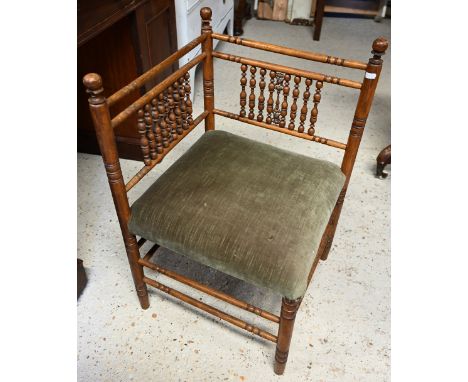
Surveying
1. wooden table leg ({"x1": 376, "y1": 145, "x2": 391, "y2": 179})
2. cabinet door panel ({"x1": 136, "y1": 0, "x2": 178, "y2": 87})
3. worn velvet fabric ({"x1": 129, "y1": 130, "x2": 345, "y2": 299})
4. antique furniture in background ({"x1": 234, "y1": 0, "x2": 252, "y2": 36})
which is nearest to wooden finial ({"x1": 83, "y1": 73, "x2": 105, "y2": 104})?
worn velvet fabric ({"x1": 129, "y1": 130, "x2": 345, "y2": 299})

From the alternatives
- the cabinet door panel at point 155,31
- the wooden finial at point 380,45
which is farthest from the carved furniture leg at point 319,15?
the wooden finial at point 380,45

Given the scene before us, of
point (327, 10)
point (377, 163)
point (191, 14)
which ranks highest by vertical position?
point (191, 14)

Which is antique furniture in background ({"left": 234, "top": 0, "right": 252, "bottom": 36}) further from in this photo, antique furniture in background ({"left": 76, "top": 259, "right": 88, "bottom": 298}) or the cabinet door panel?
antique furniture in background ({"left": 76, "top": 259, "right": 88, "bottom": 298})

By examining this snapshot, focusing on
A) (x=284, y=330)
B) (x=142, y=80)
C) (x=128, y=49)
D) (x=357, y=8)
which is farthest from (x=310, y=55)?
(x=357, y=8)

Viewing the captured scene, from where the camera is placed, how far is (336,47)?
3246mm

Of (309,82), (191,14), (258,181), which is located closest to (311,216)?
(258,181)

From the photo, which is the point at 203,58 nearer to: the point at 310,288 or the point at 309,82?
the point at 309,82

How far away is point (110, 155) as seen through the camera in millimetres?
997

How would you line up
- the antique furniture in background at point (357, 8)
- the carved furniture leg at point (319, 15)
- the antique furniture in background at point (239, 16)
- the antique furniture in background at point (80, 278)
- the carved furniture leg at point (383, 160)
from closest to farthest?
the antique furniture in background at point (80, 278) → the carved furniture leg at point (383, 160) → the carved furniture leg at point (319, 15) → the antique furniture in background at point (239, 16) → the antique furniture in background at point (357, 8)

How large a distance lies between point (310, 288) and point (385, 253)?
376mm

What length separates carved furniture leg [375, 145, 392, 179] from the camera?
1.92m

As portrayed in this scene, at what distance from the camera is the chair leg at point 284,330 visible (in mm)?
1035

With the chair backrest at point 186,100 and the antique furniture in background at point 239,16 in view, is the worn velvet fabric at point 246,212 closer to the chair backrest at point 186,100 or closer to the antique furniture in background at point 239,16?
the chair backrest at point 186,100

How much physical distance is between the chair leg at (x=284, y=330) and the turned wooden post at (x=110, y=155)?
489 mm
